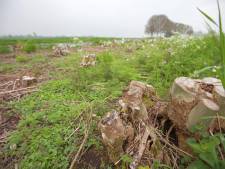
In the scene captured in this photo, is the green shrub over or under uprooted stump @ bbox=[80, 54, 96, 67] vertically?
under

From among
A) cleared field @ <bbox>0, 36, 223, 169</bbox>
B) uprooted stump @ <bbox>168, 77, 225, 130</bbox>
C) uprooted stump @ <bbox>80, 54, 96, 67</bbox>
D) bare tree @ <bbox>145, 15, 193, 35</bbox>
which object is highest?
bare tree @ <bbox>145, 15, 193, 35</bbox>

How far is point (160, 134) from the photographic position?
1.97m

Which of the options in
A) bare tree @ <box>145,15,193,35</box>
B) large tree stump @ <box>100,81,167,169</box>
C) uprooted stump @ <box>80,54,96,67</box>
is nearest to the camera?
large tree stump @ <box>100,81,167,169</box>

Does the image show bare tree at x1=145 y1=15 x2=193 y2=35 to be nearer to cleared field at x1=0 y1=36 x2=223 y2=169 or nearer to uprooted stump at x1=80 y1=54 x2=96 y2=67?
cleared field at x1=0 y1=36 x2=223 y2=169

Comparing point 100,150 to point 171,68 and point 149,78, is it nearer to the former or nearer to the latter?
point 149,78

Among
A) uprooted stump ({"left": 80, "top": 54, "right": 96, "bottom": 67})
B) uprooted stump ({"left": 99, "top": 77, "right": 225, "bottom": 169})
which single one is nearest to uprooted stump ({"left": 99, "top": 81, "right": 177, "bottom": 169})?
uprooted stump ({"left": 99, "top": 77, "right": 225, "bottom": 169})

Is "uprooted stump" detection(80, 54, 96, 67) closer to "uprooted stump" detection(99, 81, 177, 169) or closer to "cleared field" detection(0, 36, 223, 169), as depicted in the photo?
"cleared field" detection(0, 36, 223, 169)

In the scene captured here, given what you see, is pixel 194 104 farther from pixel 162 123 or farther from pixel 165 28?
pixel 165 28

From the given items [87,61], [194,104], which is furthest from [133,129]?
[87,61]

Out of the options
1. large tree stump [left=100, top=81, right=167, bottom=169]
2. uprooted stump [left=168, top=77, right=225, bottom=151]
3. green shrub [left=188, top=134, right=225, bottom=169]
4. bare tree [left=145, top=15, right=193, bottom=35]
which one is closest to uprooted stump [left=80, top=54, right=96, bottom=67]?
bare tree [left=145, top=15, right=193, bottom=35]

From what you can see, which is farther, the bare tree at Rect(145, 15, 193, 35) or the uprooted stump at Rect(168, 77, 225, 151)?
the bare tree at Rect(145, 15, 193, 35)

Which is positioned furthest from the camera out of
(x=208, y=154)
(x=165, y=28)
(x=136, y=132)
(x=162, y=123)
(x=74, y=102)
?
(x=165, y=28)

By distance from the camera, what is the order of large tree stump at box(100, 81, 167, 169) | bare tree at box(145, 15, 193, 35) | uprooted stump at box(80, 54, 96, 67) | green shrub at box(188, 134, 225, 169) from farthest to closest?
bare tree at box(145, 15, 193, 35) < uprooted stump at box(80, 54, 96, 67) < large tree stump at box(100, 81, 167, 169) < green shrub at box(188, 134, 225, 169)

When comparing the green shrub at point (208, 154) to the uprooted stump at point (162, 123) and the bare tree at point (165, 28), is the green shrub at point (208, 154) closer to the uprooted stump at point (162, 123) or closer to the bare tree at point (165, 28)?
the uprooted stump at point (162, 123)
